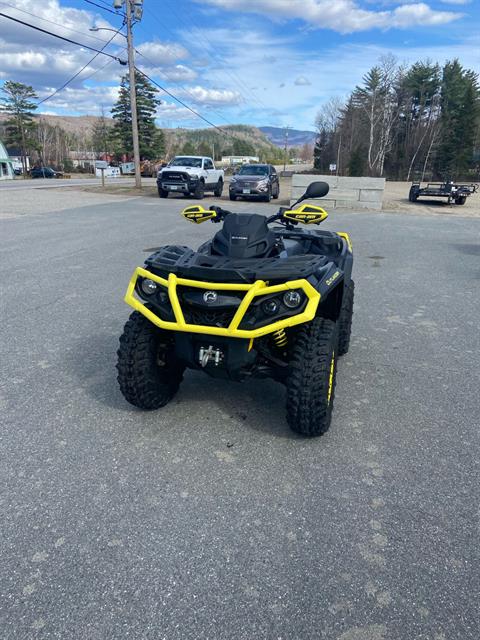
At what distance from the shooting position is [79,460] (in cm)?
266

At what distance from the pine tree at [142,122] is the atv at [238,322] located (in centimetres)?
7175

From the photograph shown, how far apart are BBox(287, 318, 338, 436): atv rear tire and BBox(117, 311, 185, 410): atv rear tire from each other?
33.3 inches

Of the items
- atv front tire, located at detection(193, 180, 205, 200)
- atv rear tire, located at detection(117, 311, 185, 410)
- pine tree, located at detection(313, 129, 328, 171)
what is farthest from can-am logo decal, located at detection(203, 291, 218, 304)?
pine tree, located at detection(313, 129, 328, 171)

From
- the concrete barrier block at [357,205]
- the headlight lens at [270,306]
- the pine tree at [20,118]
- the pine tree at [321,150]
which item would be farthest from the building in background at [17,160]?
the headlight lens at [270,306]

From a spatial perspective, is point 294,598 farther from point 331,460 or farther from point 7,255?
point 7,255

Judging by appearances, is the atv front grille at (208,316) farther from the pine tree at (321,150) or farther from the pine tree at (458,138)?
the pine tree at (321,150)

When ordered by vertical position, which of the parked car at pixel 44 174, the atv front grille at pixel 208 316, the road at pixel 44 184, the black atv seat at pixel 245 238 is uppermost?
the black atv seat at pixel 245 238

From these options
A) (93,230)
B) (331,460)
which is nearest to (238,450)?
(331,460)

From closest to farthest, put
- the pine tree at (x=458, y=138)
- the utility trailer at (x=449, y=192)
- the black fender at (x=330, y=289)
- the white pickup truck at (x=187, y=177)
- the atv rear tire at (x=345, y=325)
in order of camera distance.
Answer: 1. the black fender at (x=330, y=289)
2. the atv rear tire at (x=345, y=325)
3. the white pickup truck at (x=187, y=177)
4. the utility trailer at (x=449, y=192)
5. the pine tree at (x=458, y=138)

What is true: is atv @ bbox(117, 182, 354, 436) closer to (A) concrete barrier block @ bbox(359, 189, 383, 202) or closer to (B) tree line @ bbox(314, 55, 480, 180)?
(A) concrete barrier block @ bbox(359, 189, 383, 202)

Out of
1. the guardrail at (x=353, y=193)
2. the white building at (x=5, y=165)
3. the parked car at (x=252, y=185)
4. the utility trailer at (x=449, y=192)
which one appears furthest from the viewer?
the white building at (x=5, y=165)

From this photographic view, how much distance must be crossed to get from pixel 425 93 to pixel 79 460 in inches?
3113

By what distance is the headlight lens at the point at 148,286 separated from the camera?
2.77 m

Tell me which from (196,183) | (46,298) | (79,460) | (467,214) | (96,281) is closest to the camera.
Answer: (79,460)
